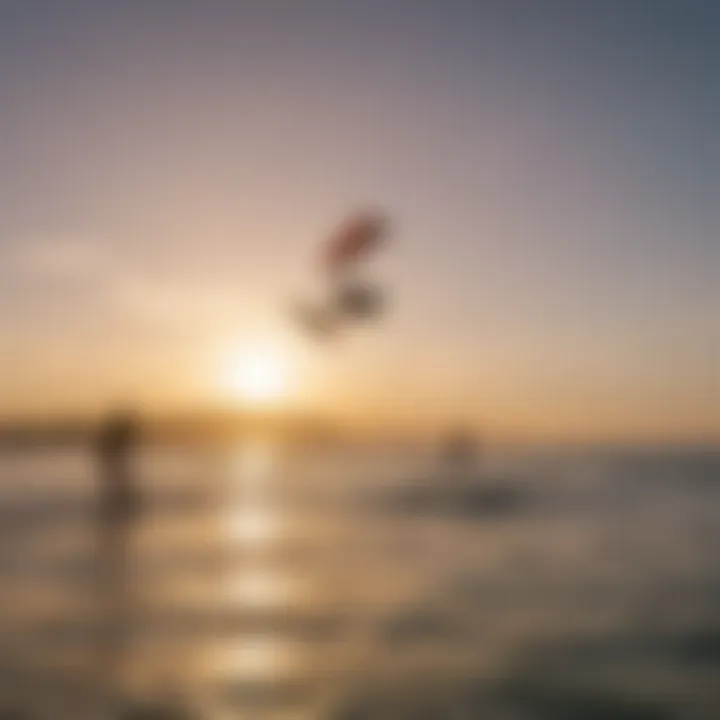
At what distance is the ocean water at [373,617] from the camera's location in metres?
5.09

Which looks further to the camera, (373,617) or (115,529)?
(115,529)

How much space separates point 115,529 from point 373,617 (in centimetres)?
683

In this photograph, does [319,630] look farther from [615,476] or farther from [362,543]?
[615,476]

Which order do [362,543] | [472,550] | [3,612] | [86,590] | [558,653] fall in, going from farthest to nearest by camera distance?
[362,543], [472,550], [86,590], [3,612], [558,653]

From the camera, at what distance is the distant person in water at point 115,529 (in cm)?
651

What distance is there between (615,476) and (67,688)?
2221cm

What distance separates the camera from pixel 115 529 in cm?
1276

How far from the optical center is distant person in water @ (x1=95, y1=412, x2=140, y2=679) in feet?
21.4

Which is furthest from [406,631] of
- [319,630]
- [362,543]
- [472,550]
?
[362,543]

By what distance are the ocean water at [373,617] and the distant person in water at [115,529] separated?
0.15 ft

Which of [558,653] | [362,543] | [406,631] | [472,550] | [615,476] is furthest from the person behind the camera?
[615,476]

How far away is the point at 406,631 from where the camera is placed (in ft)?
21.6

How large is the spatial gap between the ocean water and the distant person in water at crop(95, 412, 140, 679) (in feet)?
0.15

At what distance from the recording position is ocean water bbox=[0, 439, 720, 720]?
5.09 m
